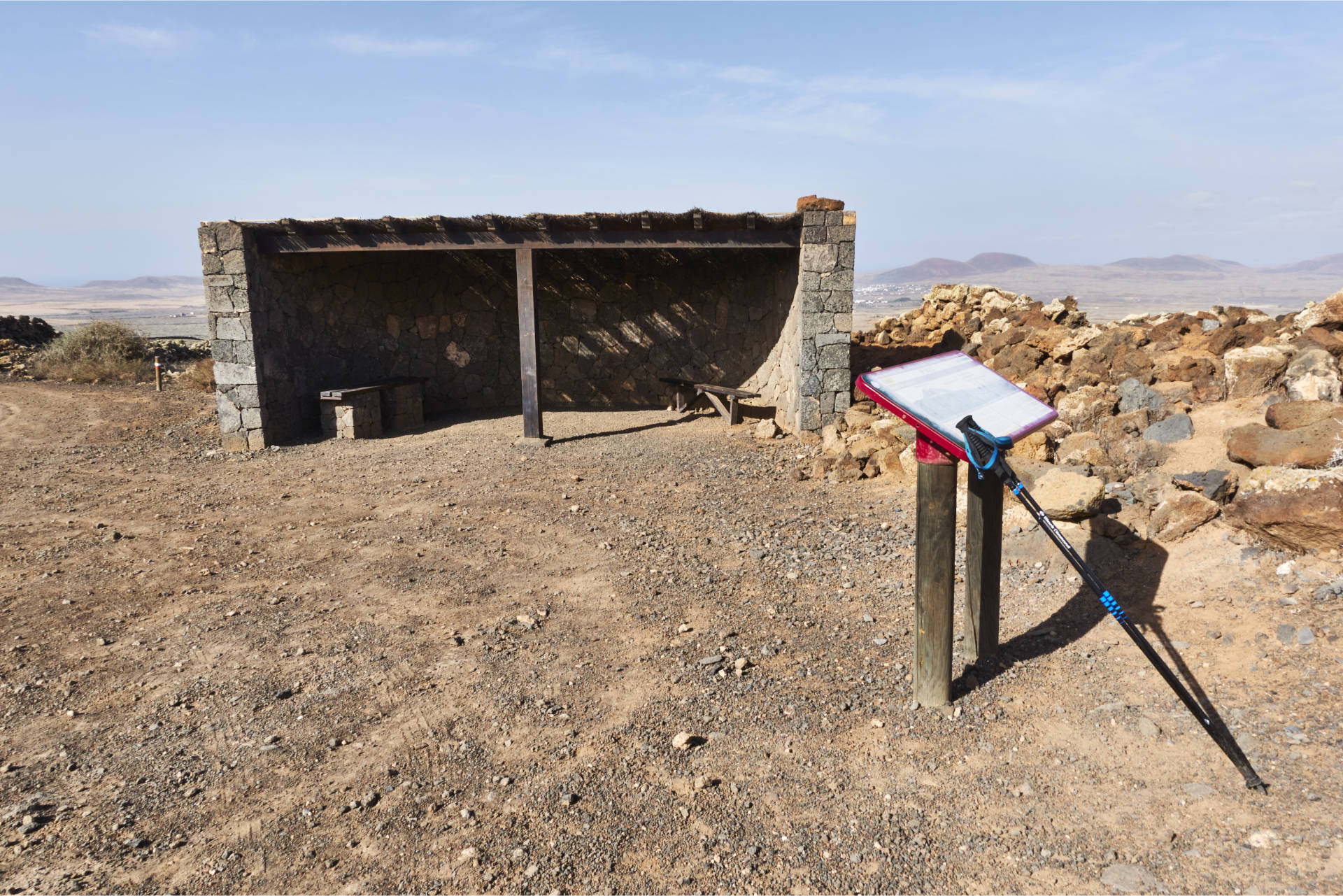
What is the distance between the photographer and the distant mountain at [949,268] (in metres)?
128

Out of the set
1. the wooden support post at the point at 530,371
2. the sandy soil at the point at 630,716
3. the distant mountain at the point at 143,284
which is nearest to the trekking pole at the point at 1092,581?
the sandy soil at the point at 630,716

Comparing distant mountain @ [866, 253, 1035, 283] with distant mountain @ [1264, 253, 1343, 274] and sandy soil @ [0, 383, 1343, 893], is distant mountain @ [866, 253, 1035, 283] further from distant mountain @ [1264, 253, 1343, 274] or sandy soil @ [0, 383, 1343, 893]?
sandy soil @ [0, 383, 1343, 893]

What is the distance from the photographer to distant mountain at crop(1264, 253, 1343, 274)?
335ft

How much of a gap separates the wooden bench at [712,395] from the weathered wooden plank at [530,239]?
6.71ft

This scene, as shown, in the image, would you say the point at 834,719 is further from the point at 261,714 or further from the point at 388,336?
the point at 388,336

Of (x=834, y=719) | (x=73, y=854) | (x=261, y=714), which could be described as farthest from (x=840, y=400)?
(x=73, y=854)

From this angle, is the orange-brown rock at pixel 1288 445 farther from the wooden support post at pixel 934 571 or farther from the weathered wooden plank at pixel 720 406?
the weathered wooden plank at pixel 720 406

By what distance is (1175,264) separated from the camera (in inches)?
4751

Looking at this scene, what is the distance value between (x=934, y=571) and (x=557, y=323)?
9191 mm

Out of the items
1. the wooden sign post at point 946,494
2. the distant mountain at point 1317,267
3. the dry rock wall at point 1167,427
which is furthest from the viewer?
the distant mountain at point 1317,267

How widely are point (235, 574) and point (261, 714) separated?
2116mm

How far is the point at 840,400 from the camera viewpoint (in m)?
9.40

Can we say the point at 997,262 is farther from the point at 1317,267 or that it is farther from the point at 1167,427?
the point at 1167,427

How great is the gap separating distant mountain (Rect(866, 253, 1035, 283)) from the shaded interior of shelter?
11531 centimetres
